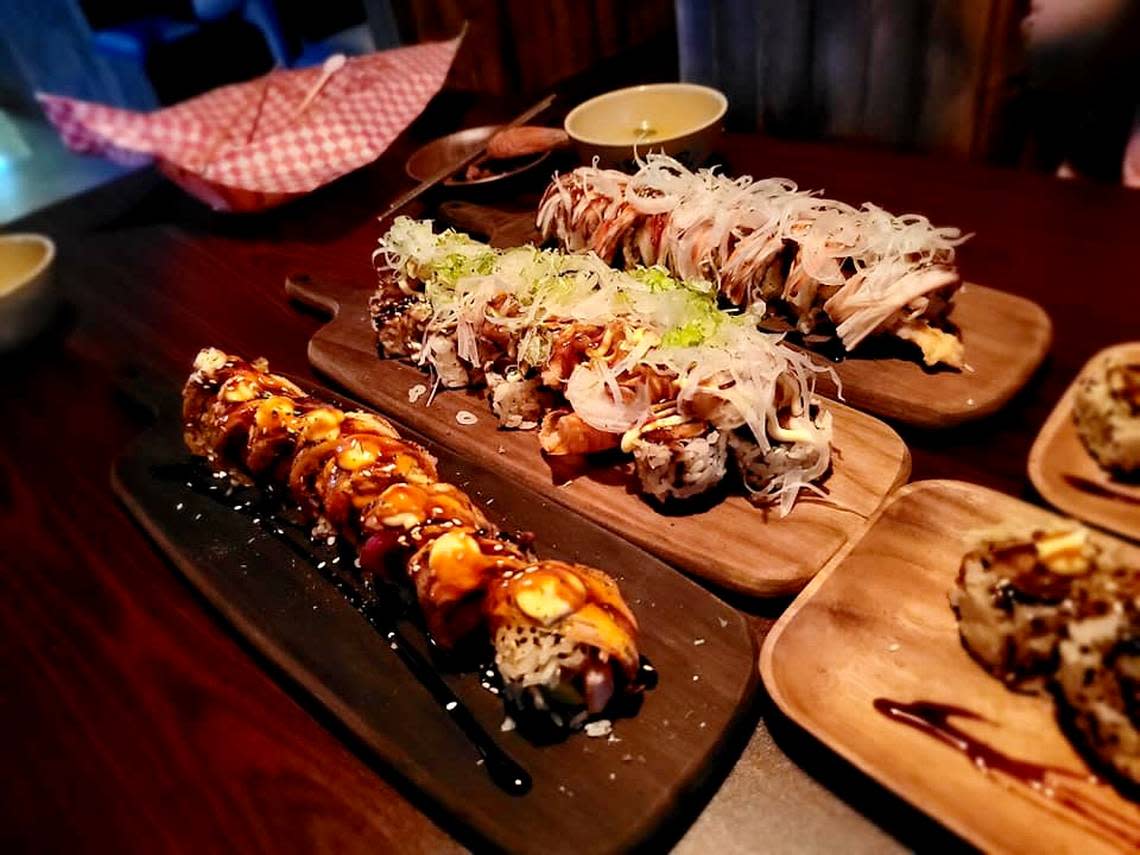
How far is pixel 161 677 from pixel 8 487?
1418 millimetres

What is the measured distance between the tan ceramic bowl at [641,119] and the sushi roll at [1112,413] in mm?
1876

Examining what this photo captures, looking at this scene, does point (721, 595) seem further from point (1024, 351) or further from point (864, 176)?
point (864, 176)

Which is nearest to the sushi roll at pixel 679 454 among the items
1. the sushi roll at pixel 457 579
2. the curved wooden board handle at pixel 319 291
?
the sushi roll at pixel 457 579

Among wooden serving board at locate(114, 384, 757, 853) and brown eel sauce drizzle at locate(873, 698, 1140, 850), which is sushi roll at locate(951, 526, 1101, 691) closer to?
brown eel sauce drizzle at locate(873, 698, 1140, 850)

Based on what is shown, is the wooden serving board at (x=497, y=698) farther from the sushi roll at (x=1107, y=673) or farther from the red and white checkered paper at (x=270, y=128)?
the red and white checkered paper at (x=270, y=128)

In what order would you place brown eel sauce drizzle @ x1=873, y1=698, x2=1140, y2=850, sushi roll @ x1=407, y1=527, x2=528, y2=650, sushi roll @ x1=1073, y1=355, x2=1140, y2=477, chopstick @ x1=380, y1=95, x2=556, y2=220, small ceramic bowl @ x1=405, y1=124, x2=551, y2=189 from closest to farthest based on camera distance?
brown eel sauce drizzle @ x1=873, y1=698, x2=1140, y2=850 < sushi roll @ x1=407, y1=527, x2=528, y2=650 < sushi roll @ x1=1073, y1=355, x2=1140, y2=477 < chopstick @ x1=380, y1=95, x2=556, y2=220 < small ceramic bowl @ x1=405, y1=124, x2=551, y2=189

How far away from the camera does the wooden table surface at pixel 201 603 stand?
1.73 metres

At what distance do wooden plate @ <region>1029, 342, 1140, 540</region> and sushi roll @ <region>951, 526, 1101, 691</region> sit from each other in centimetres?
35

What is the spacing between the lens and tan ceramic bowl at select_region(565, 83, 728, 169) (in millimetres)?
3479

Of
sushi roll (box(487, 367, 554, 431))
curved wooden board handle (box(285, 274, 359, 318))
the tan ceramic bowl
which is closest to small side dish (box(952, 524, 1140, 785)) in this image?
sushi roll (box(487, 367, 554, 431))

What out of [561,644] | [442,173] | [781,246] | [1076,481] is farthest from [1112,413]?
[442,173]

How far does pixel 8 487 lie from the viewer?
122 inches

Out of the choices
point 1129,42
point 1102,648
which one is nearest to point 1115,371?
point 1102,648

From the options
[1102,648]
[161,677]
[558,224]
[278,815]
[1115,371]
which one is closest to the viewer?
[1102,648]
